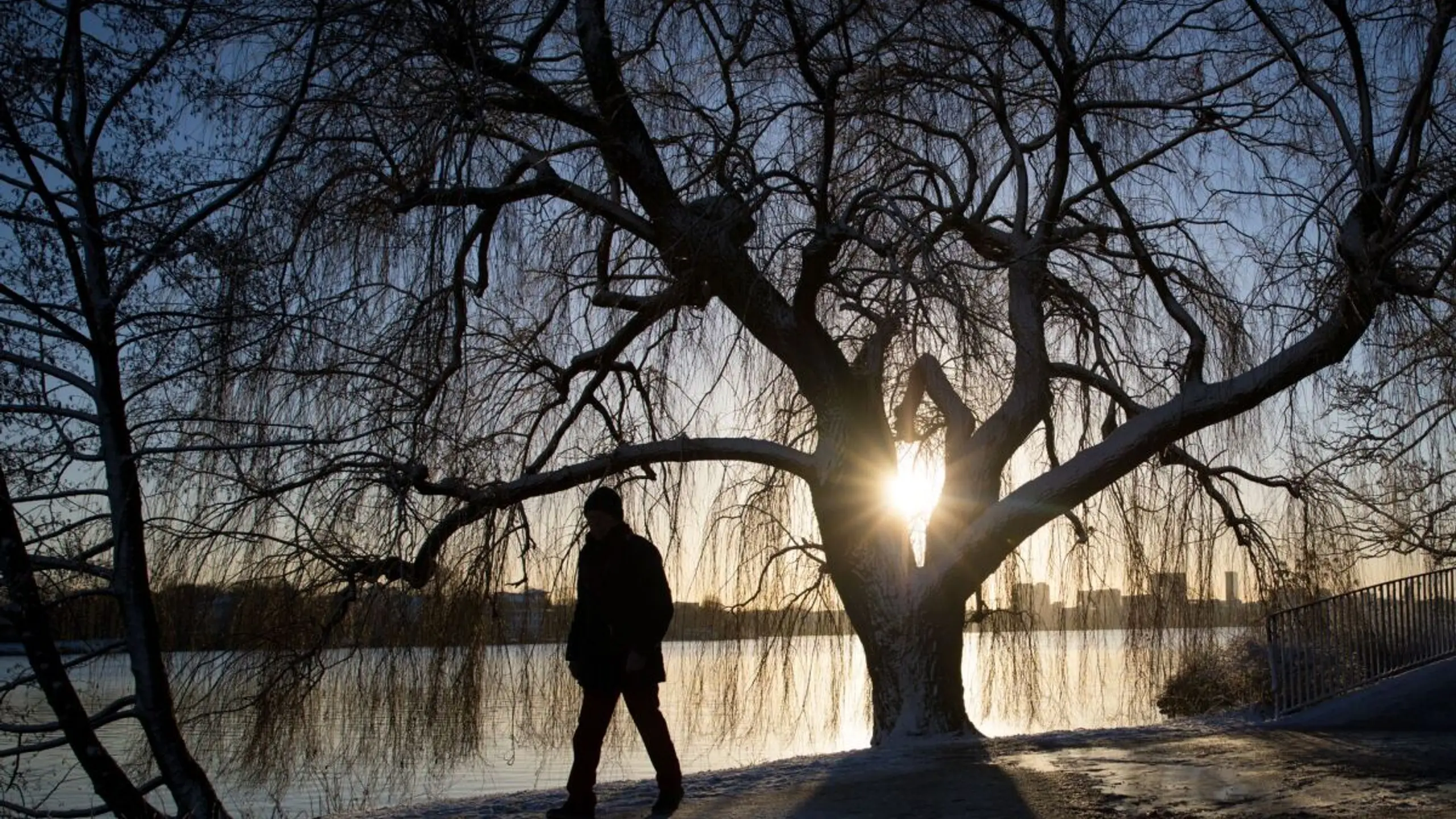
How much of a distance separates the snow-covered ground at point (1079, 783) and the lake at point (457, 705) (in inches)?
25.2

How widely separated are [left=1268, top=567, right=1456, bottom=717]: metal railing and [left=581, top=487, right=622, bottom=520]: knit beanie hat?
651 centimetres

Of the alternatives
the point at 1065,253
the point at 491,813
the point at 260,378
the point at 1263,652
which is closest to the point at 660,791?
the point at 491,813

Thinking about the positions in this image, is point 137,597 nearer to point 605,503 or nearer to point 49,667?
point 49,667

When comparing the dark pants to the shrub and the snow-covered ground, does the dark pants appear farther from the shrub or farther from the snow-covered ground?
the shrub

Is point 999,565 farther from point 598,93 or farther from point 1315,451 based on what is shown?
point 598,93

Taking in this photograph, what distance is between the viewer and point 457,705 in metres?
8.46

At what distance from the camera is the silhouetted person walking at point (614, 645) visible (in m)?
6.42

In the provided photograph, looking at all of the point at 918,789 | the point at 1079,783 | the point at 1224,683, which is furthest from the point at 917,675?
the point at 1224,683

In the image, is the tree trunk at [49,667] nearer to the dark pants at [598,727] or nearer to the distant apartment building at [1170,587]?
the dark pants at [598,727]

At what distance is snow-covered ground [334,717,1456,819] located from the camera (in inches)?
258

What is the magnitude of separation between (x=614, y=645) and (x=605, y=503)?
2.29 ft

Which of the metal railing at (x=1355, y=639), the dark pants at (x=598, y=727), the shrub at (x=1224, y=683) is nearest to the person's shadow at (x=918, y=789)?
the dark pants at (x=598, y=727)

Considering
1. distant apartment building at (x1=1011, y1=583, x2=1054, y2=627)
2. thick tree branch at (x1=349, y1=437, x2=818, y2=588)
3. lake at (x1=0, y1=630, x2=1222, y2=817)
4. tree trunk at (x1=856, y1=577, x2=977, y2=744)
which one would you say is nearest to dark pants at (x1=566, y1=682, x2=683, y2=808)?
thick tree branch at (x1=349, y1=437, x2=818, y2=588)

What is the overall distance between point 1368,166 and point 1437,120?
59 cm
